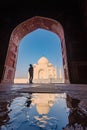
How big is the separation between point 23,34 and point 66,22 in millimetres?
3021

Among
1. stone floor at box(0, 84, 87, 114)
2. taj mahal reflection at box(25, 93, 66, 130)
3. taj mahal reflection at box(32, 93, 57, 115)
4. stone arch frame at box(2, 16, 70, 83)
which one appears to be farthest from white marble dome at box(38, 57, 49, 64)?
taj mahal reflection at box(25, 93, 66, 130)

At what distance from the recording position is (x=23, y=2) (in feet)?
27.7

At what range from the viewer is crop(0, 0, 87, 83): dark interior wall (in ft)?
21.0

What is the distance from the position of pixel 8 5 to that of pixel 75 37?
469 cm

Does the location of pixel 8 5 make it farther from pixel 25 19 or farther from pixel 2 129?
pixel 2 129

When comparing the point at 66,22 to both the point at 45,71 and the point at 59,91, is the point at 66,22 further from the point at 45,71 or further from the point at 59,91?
the point at 45,71

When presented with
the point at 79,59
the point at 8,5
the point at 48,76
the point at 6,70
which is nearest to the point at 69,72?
the point at 79,59

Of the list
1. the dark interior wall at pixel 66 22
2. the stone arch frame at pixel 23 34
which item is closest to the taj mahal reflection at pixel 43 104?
the dark interior wall at pixel 66 22

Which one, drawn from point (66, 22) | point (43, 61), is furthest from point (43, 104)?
point (43, 61)

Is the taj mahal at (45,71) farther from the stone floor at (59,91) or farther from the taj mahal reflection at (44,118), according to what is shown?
the taj mahal reflection at (44,118)

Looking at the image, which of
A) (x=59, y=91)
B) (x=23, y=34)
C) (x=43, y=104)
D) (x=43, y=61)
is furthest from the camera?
(x=43, y=61)

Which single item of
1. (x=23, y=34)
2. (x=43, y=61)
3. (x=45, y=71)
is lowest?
(x=23, y=34)

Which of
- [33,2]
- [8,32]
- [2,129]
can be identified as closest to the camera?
[2,129]

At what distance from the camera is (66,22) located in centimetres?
742
